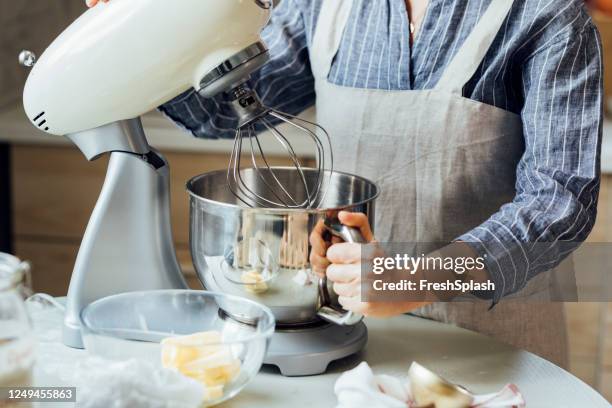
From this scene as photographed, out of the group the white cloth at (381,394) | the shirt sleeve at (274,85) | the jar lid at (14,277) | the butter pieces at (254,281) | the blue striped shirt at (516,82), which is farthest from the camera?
the shirt sleeve at (274,85)

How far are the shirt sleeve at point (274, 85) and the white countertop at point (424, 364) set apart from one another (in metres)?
0.33

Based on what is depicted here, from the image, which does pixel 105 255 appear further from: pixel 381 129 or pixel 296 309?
pixel 381 129

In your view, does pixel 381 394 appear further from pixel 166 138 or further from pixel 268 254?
pixel 166 138

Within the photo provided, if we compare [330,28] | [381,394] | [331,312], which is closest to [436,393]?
[381,394]

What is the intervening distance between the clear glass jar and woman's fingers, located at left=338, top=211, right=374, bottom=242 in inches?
11.3

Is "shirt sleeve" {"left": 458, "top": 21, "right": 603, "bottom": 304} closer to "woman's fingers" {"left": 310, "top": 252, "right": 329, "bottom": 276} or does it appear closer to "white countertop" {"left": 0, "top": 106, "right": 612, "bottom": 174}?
"woman's fingers" {"left": 310, "top": 252, "right": 329, "bottom": 276}

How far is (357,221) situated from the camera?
2.72 feet

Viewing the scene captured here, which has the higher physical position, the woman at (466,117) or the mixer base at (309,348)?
the woman at (466,117)

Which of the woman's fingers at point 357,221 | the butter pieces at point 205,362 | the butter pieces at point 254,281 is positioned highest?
the woman's fingers at point 357,221

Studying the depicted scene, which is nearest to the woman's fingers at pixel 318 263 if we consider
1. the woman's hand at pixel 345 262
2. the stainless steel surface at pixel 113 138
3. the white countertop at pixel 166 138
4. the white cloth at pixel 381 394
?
the woman's hand at pixel 345 262

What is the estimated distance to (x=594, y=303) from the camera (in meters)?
1.96

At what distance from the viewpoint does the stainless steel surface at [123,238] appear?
930 millimetres

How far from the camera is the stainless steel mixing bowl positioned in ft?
2.71

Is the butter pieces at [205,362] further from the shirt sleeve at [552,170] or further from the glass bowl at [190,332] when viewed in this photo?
the shirt sleeve at [552,170]
